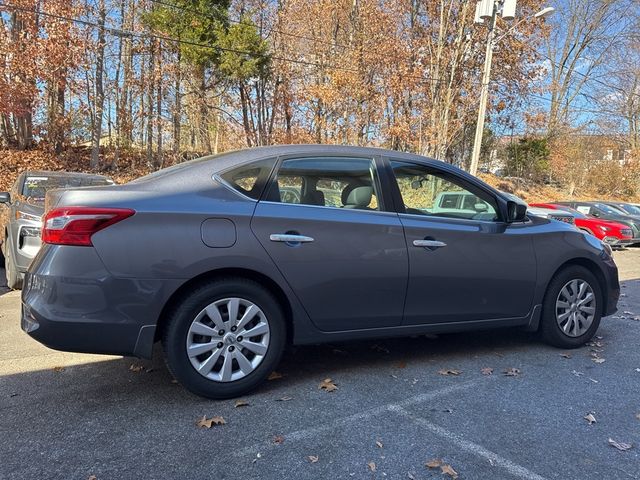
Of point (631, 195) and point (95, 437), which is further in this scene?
point (631, 195)

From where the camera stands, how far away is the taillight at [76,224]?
2955mm

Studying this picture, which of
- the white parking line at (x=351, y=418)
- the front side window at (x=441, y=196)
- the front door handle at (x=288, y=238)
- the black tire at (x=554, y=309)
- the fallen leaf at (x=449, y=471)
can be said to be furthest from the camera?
the black tire at (x=554, y=309)

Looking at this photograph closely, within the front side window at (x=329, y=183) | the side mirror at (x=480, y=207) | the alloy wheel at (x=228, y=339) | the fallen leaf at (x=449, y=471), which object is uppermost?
the front side window at (x=329, y=183)

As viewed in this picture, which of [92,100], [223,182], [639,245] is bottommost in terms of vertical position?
[639,245]

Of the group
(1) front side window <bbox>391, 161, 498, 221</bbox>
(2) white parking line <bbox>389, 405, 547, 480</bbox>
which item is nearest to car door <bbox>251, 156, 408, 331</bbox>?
(1) front side window <bbox>391, 161, 498, 221</bbox>

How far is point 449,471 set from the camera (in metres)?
2.55

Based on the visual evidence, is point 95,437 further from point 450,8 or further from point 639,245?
point 450,8

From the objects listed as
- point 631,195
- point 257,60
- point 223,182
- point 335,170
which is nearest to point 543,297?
point 335,170

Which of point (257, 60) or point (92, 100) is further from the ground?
point (257, 60)

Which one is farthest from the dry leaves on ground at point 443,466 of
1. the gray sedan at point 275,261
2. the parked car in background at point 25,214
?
the parked car in background at point 25,214

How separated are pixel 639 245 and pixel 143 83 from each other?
18581mm

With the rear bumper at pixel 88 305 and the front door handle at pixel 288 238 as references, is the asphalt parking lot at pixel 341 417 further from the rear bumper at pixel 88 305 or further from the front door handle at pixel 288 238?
the front door handle at pixel 288 238

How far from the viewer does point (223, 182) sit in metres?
3.37

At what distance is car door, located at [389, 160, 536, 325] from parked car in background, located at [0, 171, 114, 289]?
420cm
